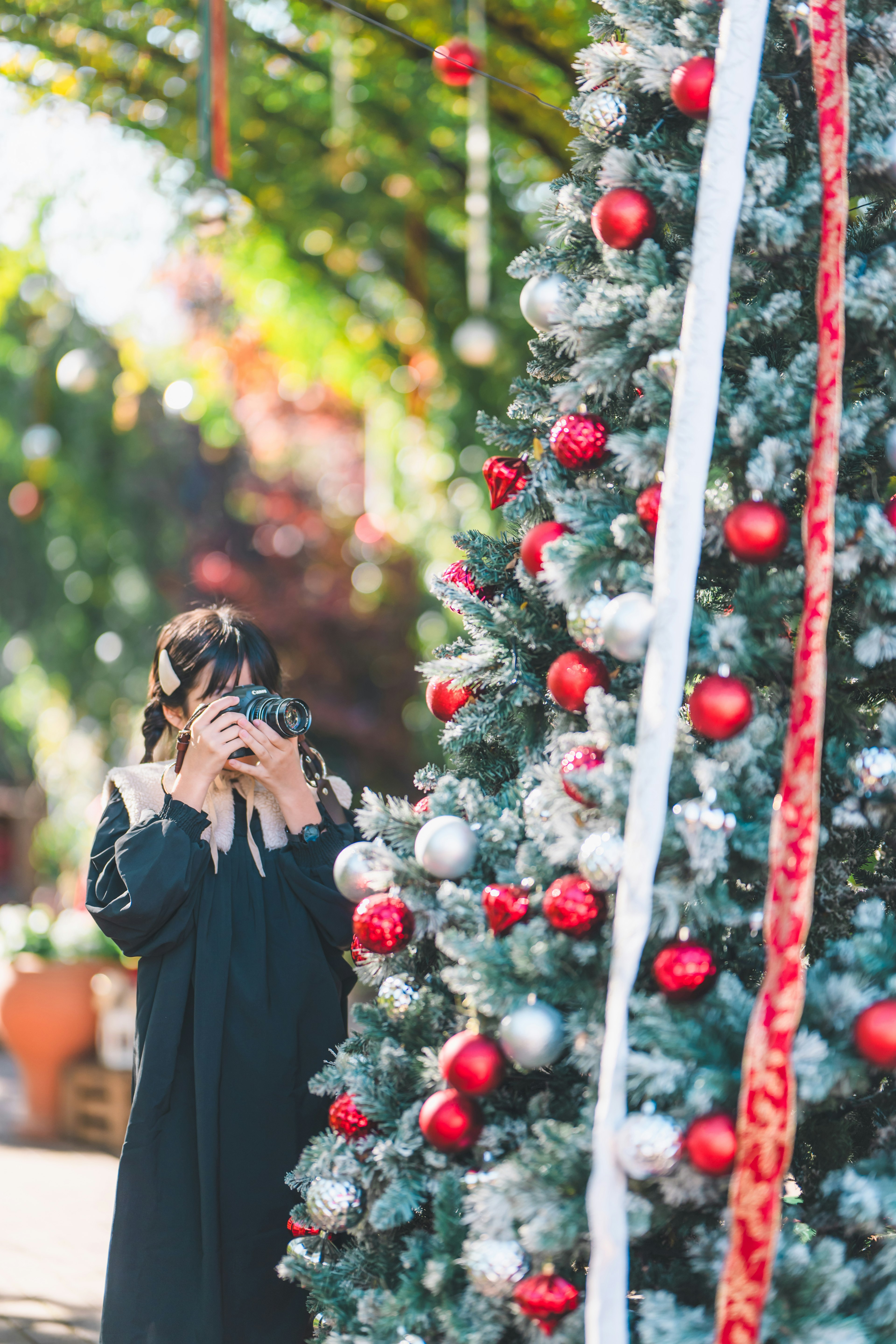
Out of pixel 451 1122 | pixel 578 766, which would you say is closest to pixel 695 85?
pixel 578 766

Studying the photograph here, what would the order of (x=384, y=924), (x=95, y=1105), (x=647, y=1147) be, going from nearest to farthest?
(x=647, y=1147) < (x=384, y=924) < (x=95, y=1105)

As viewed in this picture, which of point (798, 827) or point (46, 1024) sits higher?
point (46, 1024)

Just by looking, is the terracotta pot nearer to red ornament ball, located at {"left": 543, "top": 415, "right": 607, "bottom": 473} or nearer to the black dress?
the black dress

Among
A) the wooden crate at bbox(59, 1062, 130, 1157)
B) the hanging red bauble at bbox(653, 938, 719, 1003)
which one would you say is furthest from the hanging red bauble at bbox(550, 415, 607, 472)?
the wooden crate at bbox(59, 1062, 130, 1157)

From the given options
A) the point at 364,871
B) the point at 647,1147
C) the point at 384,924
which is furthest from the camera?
the point at 364,871

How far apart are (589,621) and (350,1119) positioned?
0.78 meters

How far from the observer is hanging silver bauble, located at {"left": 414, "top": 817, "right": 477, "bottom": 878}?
157cm

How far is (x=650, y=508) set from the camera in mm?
1481

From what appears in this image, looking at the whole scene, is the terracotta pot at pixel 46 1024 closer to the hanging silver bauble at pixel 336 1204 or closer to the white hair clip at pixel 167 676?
the white hair clip at pixel 167 676

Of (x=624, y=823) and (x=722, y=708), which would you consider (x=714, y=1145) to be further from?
(x=722, y=708)

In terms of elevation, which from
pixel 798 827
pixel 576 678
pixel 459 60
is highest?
pixel 459 60

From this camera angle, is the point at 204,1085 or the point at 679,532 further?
the point at 204,1085

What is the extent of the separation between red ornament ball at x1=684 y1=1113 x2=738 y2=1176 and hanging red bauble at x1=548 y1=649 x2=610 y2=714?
536 mm

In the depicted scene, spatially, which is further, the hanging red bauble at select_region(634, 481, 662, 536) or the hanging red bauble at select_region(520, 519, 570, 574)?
the hanging red bauble at select_region(520, 519, 570, 574)
